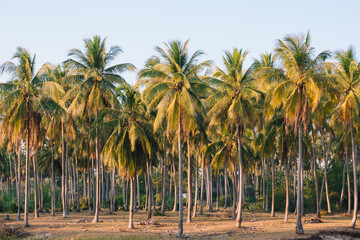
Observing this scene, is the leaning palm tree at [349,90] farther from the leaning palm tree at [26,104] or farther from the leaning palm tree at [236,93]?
the leaning palm tree at [26,104]

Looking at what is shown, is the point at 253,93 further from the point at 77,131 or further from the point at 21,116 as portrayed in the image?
the point at 77,131

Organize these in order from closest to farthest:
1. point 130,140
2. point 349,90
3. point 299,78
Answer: point 299,78
point 130,140
point 349,90

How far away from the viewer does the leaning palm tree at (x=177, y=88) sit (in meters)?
21.8

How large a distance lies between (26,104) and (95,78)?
5.63 meters

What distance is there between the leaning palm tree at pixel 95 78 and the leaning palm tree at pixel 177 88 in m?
6.20

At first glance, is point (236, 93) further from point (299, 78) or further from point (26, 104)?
point (26, 104)

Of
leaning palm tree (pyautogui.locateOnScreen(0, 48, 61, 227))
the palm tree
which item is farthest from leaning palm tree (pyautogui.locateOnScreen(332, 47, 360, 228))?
leaning palm tree (pyautogui.locateOnScreen(0, 48, 61, 227))

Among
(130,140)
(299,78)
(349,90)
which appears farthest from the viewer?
(349,90)

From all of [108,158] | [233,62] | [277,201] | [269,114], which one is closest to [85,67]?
[108,158]

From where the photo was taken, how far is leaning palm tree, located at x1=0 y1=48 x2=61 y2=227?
80.1ft

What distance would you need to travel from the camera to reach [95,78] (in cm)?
2850

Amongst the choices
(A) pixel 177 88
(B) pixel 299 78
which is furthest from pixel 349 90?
(A) pixel 177 88

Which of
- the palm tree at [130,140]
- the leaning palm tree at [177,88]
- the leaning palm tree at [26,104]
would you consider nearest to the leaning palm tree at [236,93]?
the leaning palm tree at [177,88]

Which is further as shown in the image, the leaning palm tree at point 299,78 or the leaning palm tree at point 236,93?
the leaning palm tree at point 236,93
